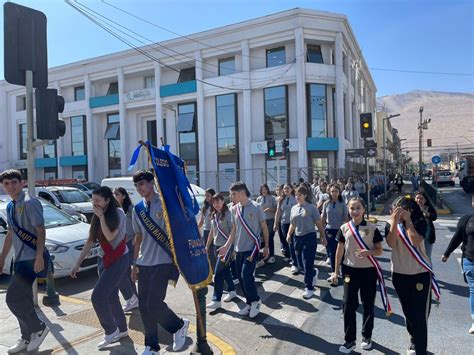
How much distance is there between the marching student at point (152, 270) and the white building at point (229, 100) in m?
21.4

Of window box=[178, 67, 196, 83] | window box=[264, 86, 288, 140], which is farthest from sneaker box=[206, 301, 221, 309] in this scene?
window box=[178, 67, 196, 83]

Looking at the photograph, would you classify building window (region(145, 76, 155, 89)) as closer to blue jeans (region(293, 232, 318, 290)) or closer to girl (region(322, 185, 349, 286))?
girl (region(322, 185, 349, 286))

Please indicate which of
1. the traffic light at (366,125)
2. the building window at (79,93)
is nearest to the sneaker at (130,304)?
the traffic light at (366,125)

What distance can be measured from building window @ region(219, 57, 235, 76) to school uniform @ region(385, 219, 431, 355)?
86.6ft

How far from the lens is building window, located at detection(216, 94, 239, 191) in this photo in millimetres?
28844

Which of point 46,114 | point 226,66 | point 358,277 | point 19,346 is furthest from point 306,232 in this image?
point 226,66

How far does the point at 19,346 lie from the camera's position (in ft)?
13.6

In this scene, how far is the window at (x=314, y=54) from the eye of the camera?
88.2ft

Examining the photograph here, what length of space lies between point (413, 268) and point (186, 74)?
29815mm

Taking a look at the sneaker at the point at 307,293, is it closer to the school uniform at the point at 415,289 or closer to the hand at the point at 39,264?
the school uniform at the point at 415,289

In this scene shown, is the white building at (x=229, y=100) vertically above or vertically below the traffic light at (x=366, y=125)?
above

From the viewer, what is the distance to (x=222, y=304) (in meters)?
5.80

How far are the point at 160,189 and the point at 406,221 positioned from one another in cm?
234

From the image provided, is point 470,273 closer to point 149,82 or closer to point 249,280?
point 249,280
